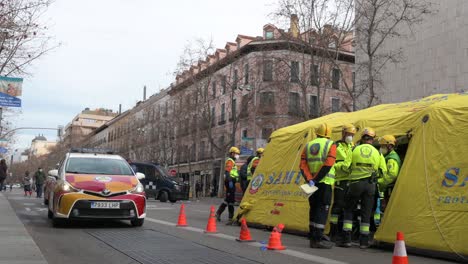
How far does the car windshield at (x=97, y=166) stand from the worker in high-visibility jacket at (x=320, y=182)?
14.8 ft

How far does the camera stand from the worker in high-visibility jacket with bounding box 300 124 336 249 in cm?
783

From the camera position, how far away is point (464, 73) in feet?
103

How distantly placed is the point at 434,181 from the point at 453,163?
1.27 ft

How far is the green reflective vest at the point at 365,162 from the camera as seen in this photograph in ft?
26.1

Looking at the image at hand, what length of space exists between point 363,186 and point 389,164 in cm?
73

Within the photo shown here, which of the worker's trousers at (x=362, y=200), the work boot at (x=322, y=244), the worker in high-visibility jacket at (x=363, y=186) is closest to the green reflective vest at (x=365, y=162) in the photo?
the worker in high-visibility jacket at (x=363, y=186)

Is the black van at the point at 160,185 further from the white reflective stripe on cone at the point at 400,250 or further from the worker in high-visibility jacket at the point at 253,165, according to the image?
the white reflective stripe on cone at the point at 400,250

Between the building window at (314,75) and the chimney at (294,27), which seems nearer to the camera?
the chimney at (294,27)

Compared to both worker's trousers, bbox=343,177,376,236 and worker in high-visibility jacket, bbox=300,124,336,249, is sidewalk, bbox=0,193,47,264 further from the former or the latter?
worker's trousers, bbox=343,177,376,236

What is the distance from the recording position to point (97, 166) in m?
10.8

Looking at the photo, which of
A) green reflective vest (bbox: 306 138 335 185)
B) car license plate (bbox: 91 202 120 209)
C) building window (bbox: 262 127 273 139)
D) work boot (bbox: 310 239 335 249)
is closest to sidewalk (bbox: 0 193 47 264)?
car license plate (bbox: 91 202 120 209)

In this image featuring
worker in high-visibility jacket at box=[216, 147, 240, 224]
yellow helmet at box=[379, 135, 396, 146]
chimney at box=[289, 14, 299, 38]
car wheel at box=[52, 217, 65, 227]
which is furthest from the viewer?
chimney at box=[289, 14, 299, 38]

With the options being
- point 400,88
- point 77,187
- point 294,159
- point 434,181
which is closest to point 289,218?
point 294,159

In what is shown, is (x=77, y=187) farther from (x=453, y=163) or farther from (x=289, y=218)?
(x=453, y=163)
